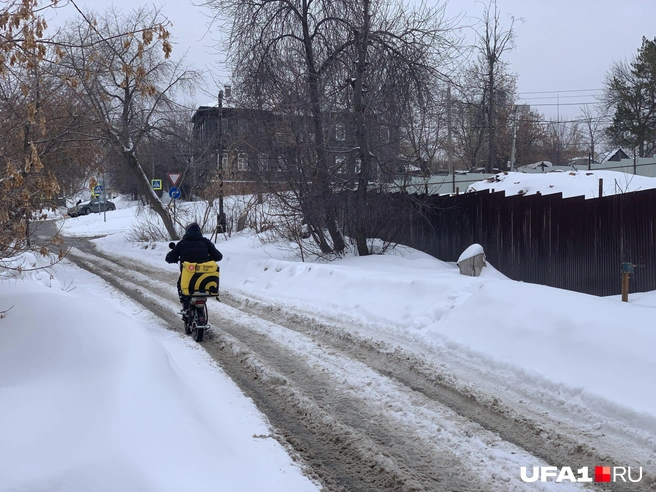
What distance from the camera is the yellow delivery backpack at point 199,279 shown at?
31.8 feet

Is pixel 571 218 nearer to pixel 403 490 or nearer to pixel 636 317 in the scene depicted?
pixel 636 317

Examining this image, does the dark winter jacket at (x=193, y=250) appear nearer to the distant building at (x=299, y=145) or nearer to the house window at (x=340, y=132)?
the distant building at (x=299, y=145)

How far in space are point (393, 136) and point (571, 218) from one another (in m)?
5.45

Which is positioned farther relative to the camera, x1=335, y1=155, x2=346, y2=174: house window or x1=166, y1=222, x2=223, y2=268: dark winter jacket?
x1=335, y1=155, x2=346, y2=174: house window

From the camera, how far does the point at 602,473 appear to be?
4.50 metres

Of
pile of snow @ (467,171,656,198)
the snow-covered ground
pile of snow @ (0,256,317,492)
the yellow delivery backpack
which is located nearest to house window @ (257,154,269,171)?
the snow-covered ground

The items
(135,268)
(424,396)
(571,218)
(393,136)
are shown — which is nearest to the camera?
(424,396)

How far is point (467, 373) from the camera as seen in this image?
7.04 meters

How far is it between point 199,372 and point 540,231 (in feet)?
30.9

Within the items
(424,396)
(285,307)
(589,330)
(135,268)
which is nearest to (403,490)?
(424,396)

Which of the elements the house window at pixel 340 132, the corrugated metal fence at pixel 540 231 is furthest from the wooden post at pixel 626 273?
the house window at pixel 340 132

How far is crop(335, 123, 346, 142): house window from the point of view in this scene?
650 inches

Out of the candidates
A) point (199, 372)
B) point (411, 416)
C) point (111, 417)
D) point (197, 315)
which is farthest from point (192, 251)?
point (111, 417)

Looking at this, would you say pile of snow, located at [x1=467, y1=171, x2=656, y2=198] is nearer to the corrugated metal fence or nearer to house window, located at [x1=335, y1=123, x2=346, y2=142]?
the corrugated metal fence
